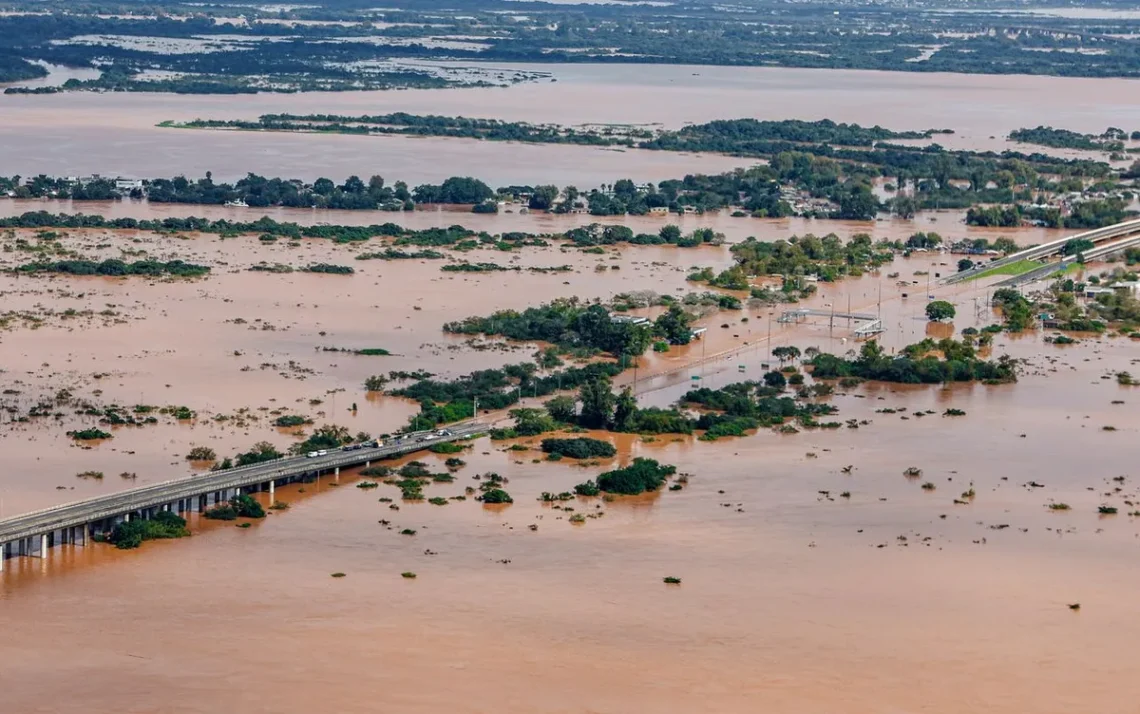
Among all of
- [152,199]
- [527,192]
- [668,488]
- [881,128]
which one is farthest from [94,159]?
[668,488]

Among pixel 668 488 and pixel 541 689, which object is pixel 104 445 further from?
pixel 541 689

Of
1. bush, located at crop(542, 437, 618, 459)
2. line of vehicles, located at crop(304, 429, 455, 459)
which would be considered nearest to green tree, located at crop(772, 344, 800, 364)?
bush, located at crop(542, 437, 618, 459)

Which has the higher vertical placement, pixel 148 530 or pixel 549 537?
pixel 148 530

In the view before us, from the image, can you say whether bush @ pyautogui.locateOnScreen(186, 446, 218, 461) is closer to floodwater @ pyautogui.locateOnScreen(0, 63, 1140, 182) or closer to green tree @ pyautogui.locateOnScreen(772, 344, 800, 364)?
green tree @ pyautogui.locateOnScreen(772, 344, 800, 364)

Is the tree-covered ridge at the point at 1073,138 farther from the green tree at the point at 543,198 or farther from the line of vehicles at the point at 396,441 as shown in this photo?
the line of vehicles at the point at 396,441

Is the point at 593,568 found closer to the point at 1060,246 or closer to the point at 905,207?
the point at 1060,246

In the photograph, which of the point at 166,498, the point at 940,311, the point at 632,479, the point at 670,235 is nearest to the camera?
the point at 166,498

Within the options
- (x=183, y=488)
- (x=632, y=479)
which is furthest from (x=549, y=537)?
(x=183, y=488)
